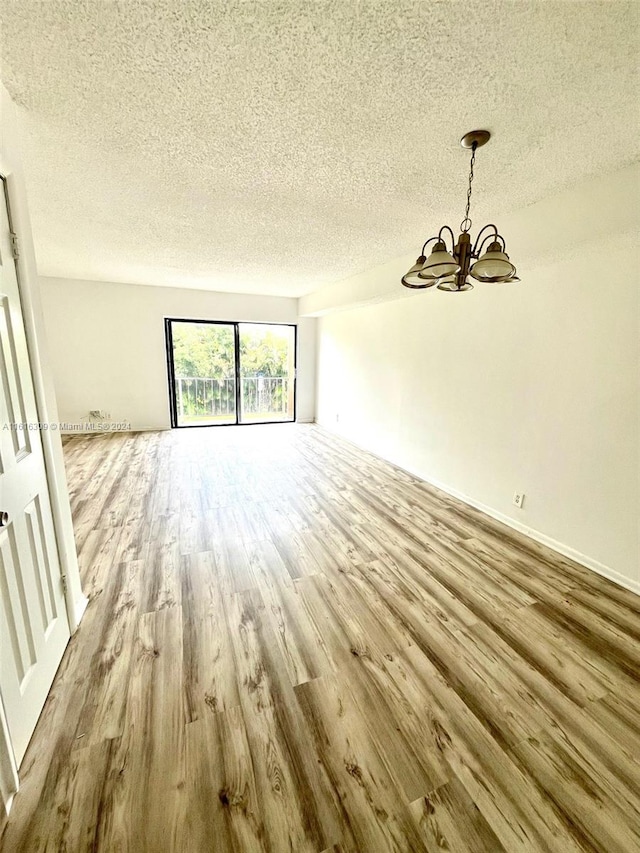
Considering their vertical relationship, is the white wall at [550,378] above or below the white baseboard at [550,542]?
above

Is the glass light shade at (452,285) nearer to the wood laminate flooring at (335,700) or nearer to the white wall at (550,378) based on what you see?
the white wall at (550,378)

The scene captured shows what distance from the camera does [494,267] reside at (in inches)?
62.5

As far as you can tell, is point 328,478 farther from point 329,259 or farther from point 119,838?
point 119,838

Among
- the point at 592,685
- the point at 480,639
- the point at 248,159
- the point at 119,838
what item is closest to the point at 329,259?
the point at 248,159

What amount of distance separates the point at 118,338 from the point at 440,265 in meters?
5.58

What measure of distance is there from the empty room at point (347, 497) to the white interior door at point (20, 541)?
1cm

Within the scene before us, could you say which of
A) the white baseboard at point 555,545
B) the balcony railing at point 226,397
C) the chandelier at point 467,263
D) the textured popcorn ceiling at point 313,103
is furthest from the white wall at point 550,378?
the balcony railing at point 226,397

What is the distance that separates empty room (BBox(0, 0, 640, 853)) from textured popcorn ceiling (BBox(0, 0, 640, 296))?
1 centimetres

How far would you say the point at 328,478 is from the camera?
3.88 m

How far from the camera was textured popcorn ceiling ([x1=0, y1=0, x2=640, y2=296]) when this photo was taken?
108 cm

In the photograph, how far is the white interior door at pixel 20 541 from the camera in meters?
1.13

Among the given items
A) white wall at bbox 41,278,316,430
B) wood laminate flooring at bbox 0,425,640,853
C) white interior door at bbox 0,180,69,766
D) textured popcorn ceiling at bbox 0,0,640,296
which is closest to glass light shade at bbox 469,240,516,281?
textured popcorn ceiling at bbox 0,0,640,296

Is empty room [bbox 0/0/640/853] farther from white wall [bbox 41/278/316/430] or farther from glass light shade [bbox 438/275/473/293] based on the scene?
white wall [bbox 41/278/316/430]

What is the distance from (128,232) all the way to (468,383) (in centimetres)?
355
